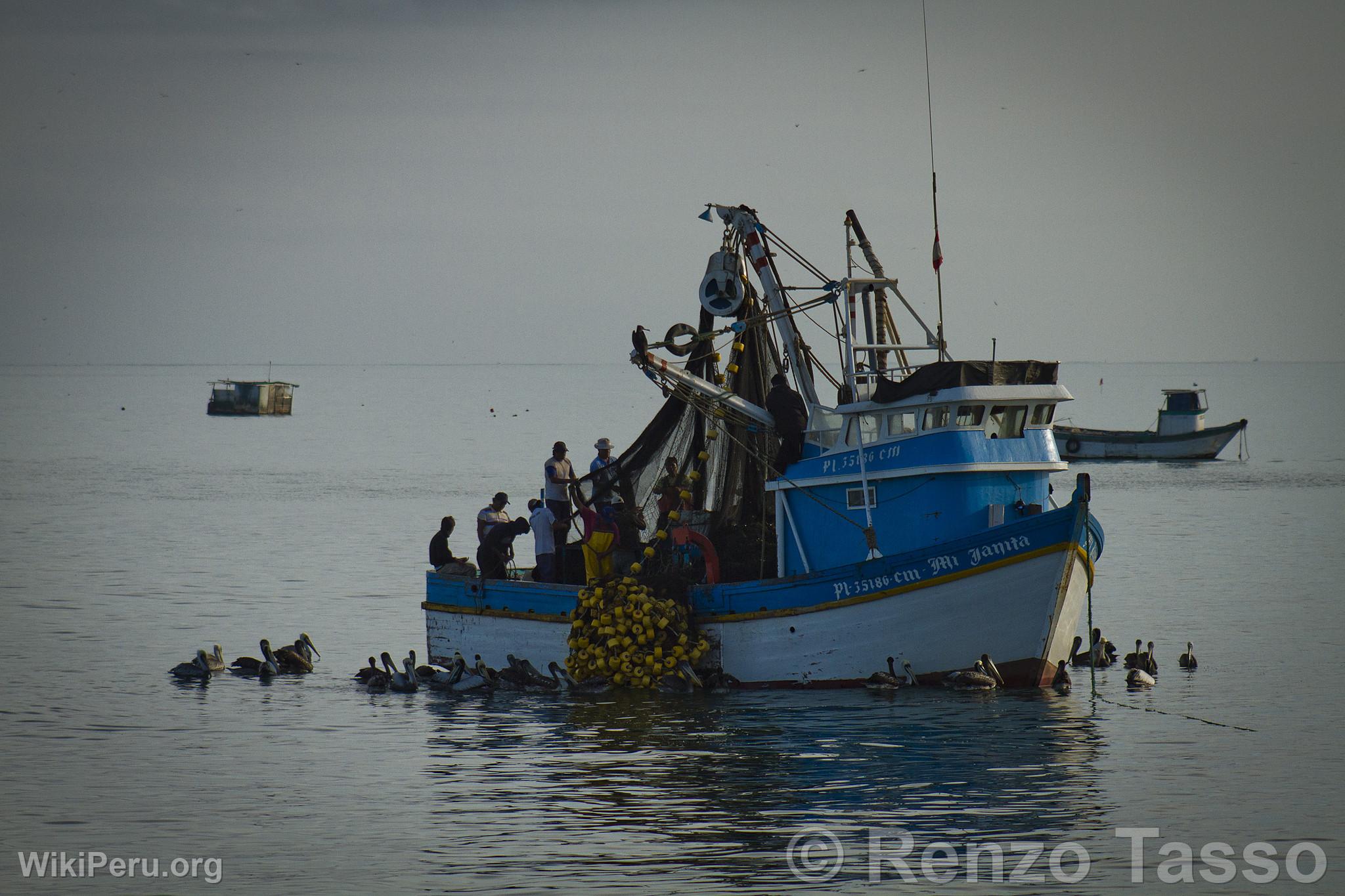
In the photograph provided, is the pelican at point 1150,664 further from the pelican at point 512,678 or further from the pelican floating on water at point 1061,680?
the pelican at point 512,678

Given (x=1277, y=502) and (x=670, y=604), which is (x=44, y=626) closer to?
(x=670, y=604)

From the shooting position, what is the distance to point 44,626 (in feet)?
102

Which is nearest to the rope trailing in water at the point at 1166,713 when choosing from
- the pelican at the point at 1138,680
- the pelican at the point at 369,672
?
the pelican at the point at 1138,680

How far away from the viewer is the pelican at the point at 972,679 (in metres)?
20.2

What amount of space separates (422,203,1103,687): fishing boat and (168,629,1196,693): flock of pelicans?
9.2 inches

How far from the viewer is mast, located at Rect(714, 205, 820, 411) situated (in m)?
23.0

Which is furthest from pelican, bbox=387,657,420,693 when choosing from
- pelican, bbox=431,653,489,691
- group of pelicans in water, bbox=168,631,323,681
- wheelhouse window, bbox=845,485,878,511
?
wheelhouse window, bbox=845,485,878,511

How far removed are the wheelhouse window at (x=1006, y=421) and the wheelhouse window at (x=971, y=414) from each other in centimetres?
14

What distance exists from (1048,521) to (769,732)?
435 centimetres

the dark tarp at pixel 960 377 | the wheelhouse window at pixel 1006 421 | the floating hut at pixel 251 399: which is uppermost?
the floating hut at pixel 251 399

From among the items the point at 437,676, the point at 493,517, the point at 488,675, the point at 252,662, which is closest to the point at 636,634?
the point at 488,675

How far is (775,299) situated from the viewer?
75.4 feet

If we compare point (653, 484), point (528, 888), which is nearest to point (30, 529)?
point (653, 484)

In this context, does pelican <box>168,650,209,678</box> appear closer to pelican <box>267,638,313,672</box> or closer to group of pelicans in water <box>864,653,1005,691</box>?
pelican <box>267,638,313,672</box>
